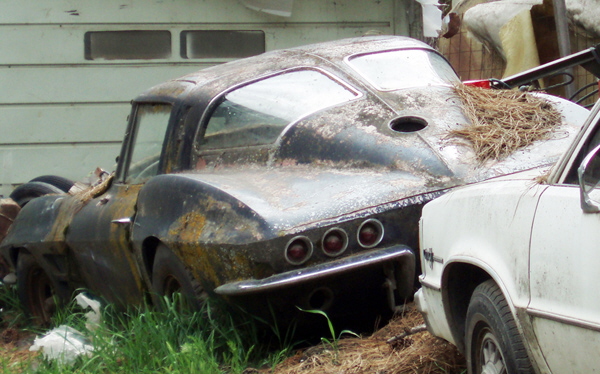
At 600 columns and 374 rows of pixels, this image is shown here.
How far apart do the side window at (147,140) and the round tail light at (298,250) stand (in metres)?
1.68

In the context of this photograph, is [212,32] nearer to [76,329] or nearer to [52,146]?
[52,146]

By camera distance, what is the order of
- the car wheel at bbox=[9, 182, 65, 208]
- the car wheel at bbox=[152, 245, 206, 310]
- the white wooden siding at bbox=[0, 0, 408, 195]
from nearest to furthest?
the car wheel at bbox=[152, 245, 206, 310] < the car wheel at bbox=[9, 182, 65, 208] < the white wooden siding at bbox=[0, 0, 408, 195]

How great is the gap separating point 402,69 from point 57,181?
15.6 feet

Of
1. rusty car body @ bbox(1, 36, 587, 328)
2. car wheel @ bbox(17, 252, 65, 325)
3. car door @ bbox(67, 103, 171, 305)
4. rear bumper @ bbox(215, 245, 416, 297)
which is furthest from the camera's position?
car wheel @ bbox(17, 252, 65, 325)

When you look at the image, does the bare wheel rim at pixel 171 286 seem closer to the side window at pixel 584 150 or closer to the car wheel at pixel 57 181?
the side window at pixel 584 150

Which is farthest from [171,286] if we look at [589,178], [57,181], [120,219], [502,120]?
[57,181]

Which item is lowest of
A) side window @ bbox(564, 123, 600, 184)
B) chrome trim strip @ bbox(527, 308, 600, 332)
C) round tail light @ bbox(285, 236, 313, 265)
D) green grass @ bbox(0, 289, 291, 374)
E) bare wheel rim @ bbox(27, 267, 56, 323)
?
bare wheel rim @ bbox(27, 267, 56, 323)

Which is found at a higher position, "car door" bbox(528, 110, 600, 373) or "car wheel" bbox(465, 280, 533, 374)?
"car door" bbox(528, 110, 600, 373)

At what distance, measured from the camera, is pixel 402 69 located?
522 centimetres

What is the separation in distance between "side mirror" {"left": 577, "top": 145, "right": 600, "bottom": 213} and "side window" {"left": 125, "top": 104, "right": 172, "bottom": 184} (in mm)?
3177

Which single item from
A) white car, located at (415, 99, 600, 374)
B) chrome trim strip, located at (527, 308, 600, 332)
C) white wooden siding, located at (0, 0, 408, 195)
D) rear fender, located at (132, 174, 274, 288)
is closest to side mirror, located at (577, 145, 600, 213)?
white car, located at (415, 99, 600, 374)

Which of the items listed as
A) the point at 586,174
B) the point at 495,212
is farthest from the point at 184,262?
the point at 586,174

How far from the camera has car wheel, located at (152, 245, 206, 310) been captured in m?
4.30

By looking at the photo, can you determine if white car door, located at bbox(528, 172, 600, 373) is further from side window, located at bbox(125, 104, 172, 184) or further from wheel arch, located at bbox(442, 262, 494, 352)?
side window, located at bbox(125, 104, 172, 184)
